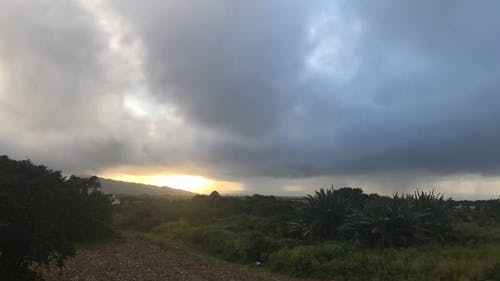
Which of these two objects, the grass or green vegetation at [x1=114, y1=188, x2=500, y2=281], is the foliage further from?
green vegetation at [x1=114, y1=188, x2=500, y2=281]

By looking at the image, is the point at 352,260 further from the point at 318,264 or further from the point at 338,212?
the point at 338,212

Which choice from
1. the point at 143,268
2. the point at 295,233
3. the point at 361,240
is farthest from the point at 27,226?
the point at 295,233

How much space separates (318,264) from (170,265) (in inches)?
171

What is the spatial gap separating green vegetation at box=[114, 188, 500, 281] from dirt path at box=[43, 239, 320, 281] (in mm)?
1538

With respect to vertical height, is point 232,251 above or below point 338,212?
below

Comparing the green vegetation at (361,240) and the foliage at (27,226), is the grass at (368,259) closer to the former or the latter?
the green vegetation at (361,240)

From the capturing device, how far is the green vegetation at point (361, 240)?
14227 millimetres

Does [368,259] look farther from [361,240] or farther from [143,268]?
[143,268]

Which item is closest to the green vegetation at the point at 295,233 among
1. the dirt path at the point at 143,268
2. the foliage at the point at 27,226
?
the foliage at the point at 27,226

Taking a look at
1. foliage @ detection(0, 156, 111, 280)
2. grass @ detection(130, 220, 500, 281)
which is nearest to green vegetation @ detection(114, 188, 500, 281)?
grass @ detection(130, 220, 500, 281)

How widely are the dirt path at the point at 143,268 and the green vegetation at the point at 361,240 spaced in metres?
1.54

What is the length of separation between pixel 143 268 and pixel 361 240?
738 cm

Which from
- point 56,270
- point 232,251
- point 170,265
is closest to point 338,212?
point 232,251

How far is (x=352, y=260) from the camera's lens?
15.1m
